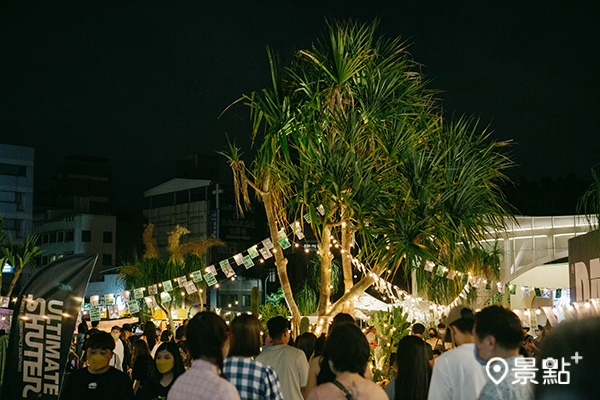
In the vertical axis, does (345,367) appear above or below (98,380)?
above

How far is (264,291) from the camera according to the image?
139 feet

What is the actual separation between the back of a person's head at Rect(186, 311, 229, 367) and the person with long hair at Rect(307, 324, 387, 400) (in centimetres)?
50

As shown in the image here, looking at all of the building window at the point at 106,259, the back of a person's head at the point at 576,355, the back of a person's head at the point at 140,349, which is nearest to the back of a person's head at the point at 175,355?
the back of a person's head at the point at 140,349

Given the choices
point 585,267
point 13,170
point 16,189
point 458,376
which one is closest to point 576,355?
point 458,376

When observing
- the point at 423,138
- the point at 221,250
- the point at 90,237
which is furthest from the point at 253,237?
the point at 423,138

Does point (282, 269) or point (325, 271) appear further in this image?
point (282, 269)

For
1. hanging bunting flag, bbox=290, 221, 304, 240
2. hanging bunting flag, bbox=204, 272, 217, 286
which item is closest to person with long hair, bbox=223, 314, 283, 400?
hanging bunting flag, bbox=290, 221, 304, 240

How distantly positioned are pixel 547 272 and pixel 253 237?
23.0 metres

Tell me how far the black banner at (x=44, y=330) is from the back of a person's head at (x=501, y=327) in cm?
343

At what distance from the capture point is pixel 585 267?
11688 millimetres

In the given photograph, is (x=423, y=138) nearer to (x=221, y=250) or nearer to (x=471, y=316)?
(x=471, y=316)

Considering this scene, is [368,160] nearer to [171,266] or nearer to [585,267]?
[585,267]

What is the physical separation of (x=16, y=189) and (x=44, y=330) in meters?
43.7

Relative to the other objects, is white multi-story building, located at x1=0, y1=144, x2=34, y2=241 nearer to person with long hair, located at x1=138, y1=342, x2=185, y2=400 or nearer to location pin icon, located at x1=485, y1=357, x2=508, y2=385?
person with long hair, located at x1=138, y1=342, x2=185, y2=400
